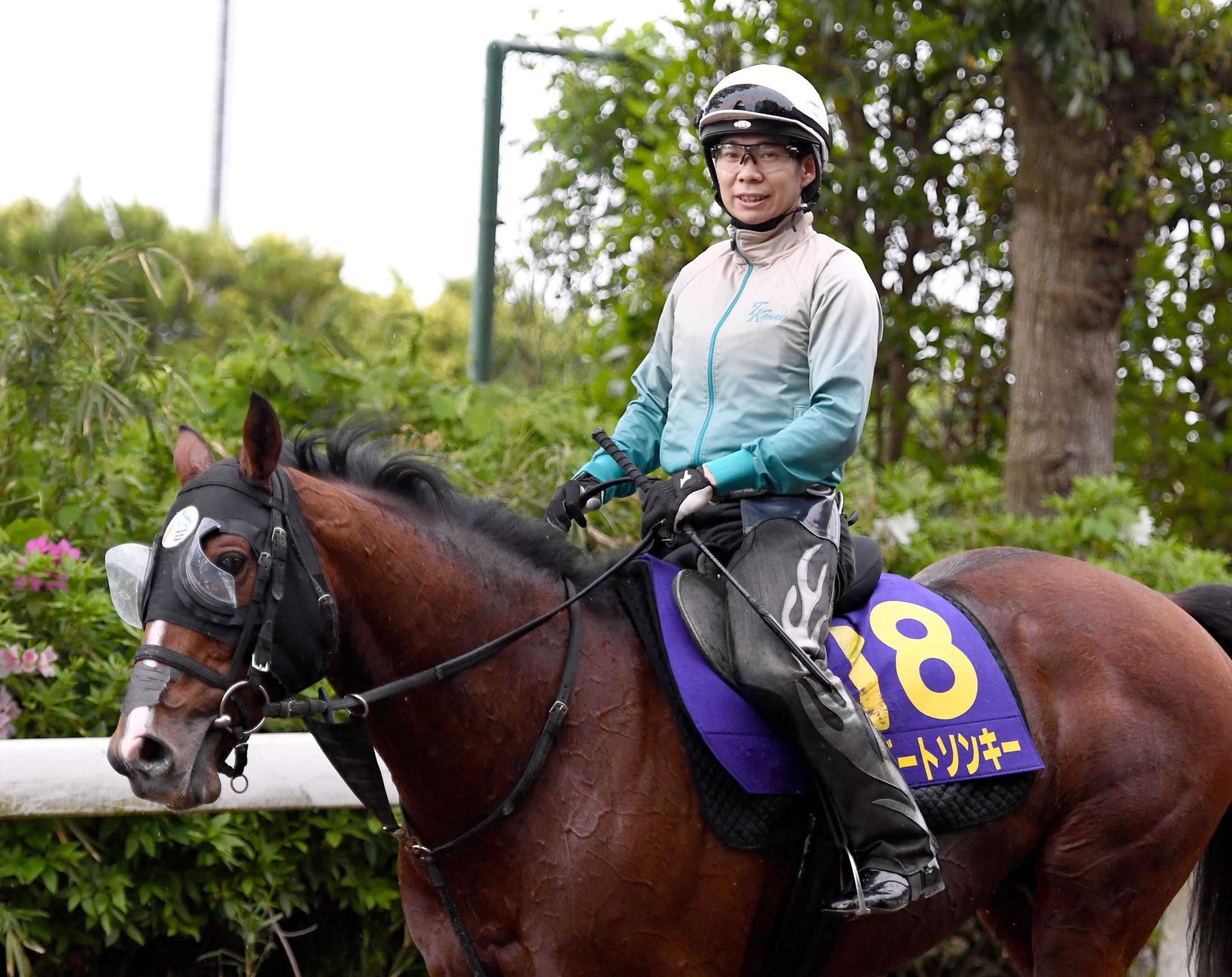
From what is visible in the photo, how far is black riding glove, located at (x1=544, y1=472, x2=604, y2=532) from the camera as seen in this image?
3096 millimetres

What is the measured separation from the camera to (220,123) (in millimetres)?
19812

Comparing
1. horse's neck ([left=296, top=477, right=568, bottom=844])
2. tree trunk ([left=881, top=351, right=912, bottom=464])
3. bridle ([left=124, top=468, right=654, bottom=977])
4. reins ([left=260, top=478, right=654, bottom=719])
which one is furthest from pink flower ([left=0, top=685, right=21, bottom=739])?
tree trunk ([left=881, top=351, right=912, bottom=464])

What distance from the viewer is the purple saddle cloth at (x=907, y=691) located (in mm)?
2865

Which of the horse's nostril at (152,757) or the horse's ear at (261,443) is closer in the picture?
Answer: the horse's nostril at (152,757)

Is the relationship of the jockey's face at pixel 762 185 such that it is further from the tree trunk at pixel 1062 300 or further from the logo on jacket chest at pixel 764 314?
the tree trunk at pixel 1062 300

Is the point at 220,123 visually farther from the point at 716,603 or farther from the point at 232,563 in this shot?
the point at 232,563

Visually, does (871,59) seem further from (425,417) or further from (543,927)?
(543,927)

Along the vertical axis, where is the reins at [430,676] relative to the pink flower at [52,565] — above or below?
above

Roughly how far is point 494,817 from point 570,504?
78 cm

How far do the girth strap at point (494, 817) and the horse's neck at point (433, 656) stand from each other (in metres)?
0.02

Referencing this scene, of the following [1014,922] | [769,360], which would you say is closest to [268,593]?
[769,360]

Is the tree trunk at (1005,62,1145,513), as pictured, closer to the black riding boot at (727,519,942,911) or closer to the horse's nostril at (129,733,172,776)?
the black riding boot at (727,519,942,911)

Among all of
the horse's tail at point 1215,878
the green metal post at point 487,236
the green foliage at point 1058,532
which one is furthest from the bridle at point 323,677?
the green metal post at point 487,236

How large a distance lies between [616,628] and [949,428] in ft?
19.0
